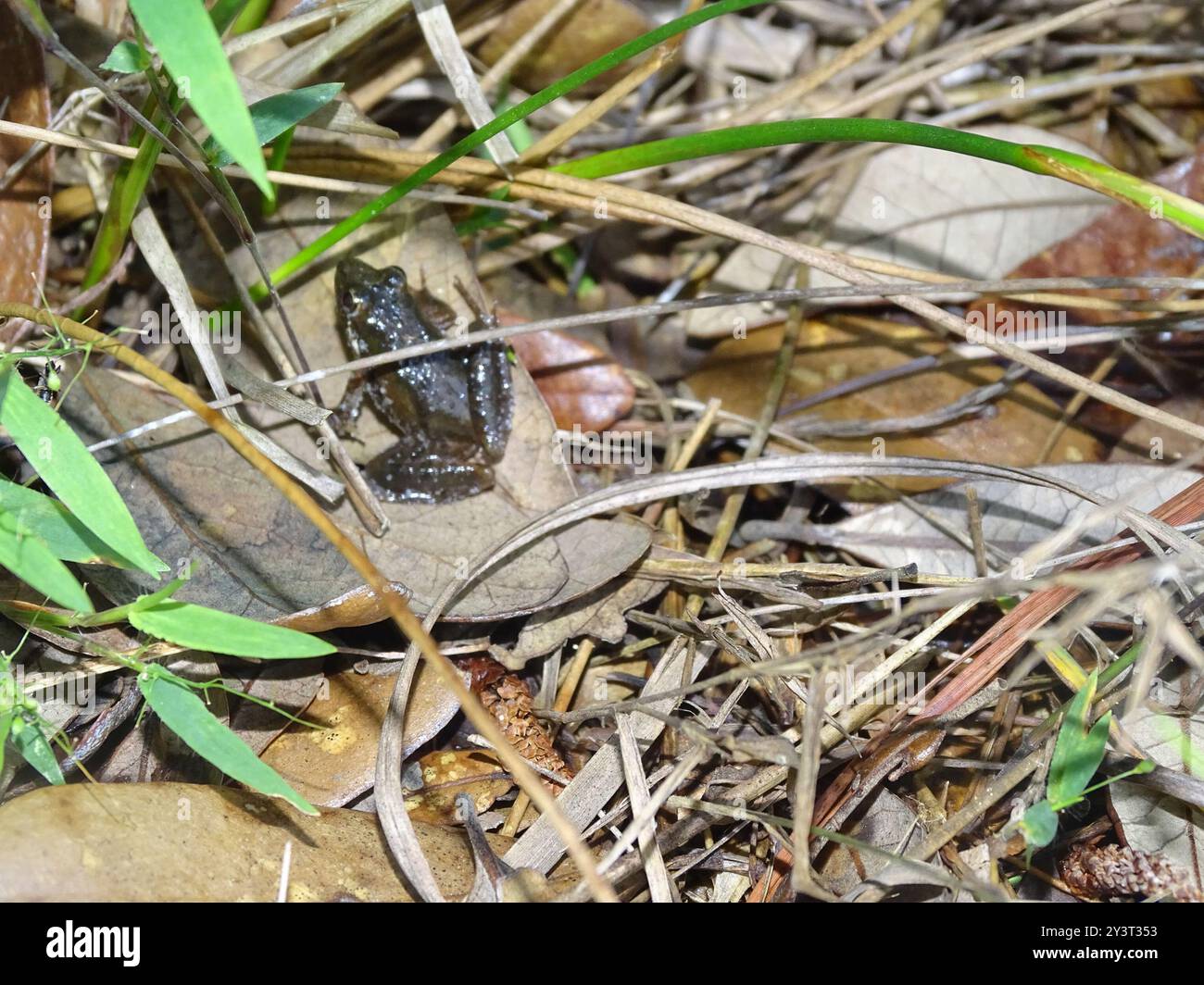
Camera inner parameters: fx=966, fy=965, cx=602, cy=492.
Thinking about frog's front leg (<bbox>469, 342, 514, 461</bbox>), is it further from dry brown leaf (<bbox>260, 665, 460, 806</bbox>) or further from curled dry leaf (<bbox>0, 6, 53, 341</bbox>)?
curled dry leaf (<bbox>0, 6, 53, 341</bbox>)

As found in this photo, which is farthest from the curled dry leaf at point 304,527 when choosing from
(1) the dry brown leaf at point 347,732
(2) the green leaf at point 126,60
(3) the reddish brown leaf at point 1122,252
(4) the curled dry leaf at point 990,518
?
(3) the reddish brown leaf at point 1122,252

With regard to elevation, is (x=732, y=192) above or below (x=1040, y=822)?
above

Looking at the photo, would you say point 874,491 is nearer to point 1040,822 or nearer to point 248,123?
point 1040,822

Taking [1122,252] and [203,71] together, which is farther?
[1122,252]

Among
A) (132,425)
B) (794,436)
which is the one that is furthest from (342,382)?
(794,436)

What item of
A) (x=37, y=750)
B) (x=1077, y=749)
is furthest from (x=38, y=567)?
(x=1077, y=749)

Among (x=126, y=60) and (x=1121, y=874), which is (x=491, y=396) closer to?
(x=126, y=60)

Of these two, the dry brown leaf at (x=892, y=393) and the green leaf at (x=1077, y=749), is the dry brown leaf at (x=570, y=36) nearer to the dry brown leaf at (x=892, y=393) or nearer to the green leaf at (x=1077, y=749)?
the dry brown leaf at (x=892, y=393)
